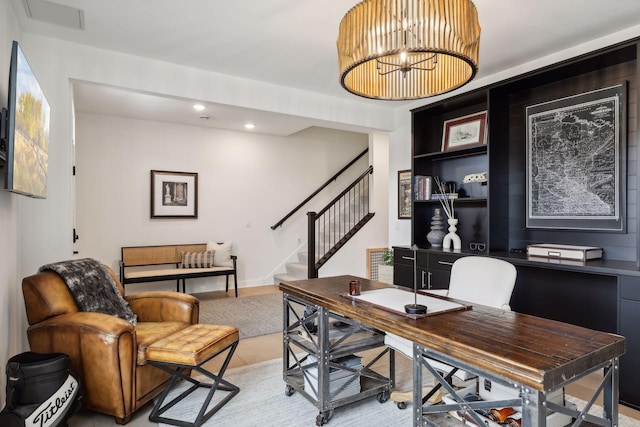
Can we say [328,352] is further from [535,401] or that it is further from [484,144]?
[484,144]

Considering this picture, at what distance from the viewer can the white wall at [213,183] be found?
17.6 feet

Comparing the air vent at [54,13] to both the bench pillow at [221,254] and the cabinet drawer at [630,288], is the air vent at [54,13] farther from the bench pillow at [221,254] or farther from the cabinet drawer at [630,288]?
the cabinet drawer at [630,288]

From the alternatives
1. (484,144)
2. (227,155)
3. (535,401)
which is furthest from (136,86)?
(535,401)

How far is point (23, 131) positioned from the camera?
6.29 ft

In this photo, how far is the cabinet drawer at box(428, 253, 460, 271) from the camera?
12.2ft

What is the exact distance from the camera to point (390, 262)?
5.39 meters

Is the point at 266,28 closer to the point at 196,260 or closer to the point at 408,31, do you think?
the point at 408,31

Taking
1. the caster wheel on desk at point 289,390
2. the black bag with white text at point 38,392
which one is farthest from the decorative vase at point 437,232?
the black bag with white text at point 38,392

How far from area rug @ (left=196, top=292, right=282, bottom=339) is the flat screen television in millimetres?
2409

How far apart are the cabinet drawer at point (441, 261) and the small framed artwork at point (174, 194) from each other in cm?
383

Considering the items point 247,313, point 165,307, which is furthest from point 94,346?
point 247,313

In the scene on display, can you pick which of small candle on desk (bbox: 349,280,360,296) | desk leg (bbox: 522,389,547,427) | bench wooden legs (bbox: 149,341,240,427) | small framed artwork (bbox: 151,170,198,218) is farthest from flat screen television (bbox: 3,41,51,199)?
small framed artwork (bbox: 151,170,198,218)

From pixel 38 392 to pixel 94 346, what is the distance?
0.39 metres

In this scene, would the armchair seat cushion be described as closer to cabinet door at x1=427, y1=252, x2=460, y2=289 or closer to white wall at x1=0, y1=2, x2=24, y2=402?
white wall at x1=0, y1=2, x2=24, y2=402
